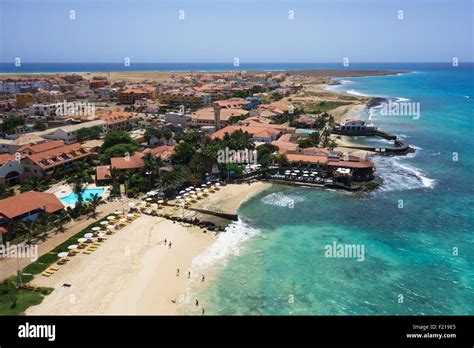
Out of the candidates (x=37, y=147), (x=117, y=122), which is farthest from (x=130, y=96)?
(x=37, y=147)

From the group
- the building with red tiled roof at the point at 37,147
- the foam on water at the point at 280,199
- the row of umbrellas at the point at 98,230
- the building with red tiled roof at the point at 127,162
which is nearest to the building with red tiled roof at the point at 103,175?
the building with red tiled roof at the point at 127,162

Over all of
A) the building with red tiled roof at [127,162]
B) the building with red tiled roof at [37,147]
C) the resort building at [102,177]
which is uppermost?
the building with red tiled roof at [37,147]

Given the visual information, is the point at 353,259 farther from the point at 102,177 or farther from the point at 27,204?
the point at 102,177

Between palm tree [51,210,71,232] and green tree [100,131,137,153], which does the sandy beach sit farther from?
green tree [100,131,137,153]

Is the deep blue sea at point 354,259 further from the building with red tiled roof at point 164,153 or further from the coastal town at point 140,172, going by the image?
the building with red tiled roof at point 164,153
